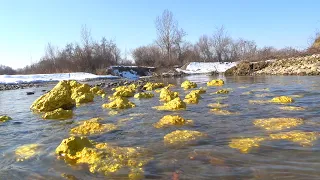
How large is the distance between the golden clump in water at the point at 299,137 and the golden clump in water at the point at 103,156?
7.98 feet

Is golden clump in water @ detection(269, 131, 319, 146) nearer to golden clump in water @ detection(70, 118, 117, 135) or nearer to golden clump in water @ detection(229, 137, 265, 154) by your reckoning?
golden clump in water @ detection(229, 137, 265, 154)

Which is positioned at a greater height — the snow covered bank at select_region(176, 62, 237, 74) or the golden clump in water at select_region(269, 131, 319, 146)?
the snow covered bank at select_region(176, 62, 237, 74)

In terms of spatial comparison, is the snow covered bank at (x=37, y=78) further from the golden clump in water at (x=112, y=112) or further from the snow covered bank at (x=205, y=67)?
the golden clump in water at (x=112, y=112)

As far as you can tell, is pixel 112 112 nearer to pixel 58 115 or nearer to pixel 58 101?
pixel 58 115

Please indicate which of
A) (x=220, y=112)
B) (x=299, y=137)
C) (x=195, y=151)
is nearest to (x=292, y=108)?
(x=220, y=112)

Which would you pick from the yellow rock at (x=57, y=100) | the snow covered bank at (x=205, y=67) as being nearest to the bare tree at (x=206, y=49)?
the snow covered bank at (x=205, y=67)

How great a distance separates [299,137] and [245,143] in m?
0.99

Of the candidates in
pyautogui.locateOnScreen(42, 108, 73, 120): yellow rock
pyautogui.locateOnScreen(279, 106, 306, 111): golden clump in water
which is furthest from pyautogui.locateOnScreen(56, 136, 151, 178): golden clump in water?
pyautogui.locateOnScreen(279, 106, 306, 111): golden clump in water

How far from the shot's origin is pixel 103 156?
4941 millimetres

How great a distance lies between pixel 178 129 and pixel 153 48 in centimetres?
6188

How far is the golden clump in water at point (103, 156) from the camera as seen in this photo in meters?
4.39

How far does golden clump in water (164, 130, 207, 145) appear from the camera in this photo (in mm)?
5695

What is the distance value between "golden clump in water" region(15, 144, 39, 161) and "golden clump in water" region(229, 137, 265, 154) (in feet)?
11.1

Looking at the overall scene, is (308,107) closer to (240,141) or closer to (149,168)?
(240,141)
